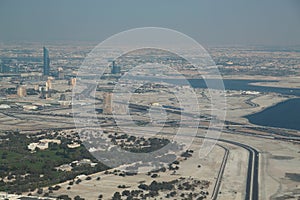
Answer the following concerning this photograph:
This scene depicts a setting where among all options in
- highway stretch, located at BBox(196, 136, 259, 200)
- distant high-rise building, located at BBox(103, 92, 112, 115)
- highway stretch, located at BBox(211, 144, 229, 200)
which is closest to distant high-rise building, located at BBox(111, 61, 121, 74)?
distant high-rise building, located at BBox(103, 92, 112, 115)

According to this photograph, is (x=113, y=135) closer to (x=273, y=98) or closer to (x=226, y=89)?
(x=273, y=98)

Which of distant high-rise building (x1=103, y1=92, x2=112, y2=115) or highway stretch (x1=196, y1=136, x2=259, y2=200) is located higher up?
distant high-rise building (x1=103, y1=92, x2=112, y2=115)

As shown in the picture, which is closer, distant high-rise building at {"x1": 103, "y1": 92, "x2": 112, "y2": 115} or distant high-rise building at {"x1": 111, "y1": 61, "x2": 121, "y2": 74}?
distant high-rise building at {"x1": 103, "y1": 92, "x2": 112, "y2": 115}

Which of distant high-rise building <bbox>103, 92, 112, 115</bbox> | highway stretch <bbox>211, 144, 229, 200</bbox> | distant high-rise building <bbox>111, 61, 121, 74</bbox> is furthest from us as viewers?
distant high-rise building <bbox>111, 61, 121, 74</bbox>


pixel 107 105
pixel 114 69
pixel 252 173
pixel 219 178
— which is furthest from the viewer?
pixel 114 69

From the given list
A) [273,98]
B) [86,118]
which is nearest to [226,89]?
[273,98]

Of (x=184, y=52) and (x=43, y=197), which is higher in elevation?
(x=184, y=52)

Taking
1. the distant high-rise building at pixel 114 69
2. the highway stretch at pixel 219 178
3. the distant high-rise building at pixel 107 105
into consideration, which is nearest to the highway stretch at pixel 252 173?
the highway stretch at pixel 219 178

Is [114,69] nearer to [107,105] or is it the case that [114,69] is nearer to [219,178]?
[107,105]

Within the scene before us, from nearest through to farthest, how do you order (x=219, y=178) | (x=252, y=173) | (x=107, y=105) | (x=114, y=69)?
(x=219, y=178) < (x=252, y=173) < (x=107, y=105) < (x=114, y=69)

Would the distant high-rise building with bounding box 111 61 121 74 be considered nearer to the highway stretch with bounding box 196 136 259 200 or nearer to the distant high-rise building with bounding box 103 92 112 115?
the distant high-rise building with bounding box 103 92 112 115

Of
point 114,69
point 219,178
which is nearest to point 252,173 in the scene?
point 219,178
